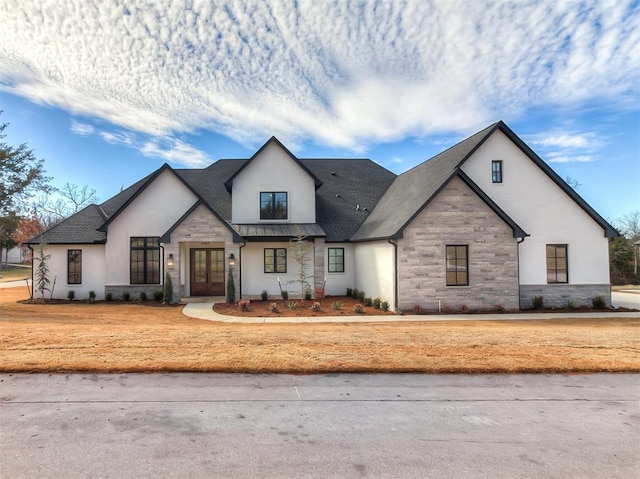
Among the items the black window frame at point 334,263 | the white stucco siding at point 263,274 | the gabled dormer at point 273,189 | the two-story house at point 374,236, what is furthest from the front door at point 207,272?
the black window frame at point 334,263

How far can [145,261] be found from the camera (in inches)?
720

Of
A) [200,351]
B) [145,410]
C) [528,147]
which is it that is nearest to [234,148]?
[528,147]

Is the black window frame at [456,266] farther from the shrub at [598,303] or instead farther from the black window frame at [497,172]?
the shrub at [598,303]

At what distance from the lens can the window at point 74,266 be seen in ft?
60.8

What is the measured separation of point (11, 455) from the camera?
3.84 meters

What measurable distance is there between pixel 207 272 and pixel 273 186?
5927 millimetres

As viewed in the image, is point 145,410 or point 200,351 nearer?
point 145,410

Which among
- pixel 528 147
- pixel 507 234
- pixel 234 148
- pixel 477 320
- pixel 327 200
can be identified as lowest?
pixel 477 320

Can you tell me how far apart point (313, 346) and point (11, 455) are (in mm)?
5363

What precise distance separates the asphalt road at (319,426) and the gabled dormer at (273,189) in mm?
14086

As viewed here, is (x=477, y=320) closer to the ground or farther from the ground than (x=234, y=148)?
closer to the ground

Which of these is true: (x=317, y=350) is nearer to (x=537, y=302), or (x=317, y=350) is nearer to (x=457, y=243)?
(x=457, y=243)

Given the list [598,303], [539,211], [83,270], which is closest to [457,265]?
[539,211]

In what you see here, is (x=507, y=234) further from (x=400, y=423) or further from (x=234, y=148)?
(x=234, y=148)
